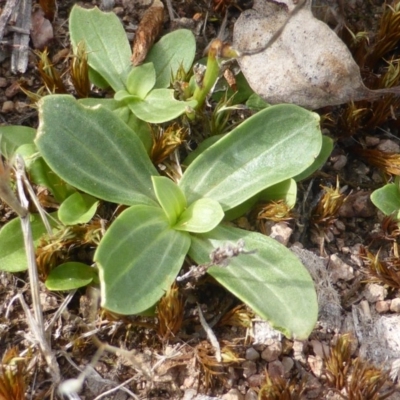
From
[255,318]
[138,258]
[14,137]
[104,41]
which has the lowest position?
[255,318]

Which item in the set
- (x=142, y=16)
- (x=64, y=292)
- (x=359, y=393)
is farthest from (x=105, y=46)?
(x=359, y=393)

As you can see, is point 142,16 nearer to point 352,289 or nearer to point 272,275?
point 272,275

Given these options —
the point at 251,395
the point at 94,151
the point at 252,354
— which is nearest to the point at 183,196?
the point at 94,151

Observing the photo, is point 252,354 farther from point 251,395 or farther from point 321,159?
point 321,159

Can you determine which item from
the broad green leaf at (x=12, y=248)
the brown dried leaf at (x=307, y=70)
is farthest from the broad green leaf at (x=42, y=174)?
the brown dried leaf at (x=307, y=70)

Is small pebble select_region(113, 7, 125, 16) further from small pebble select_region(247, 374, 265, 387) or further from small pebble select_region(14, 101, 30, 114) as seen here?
small pebble select_region(247, 374, 265, 387)

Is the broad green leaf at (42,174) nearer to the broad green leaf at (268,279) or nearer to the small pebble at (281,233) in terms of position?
the broad green leaf at (268,279)

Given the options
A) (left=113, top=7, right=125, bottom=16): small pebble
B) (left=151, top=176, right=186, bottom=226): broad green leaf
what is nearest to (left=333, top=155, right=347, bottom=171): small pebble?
(left=151, top=176, right=186, bottom=226): broad green leaf
